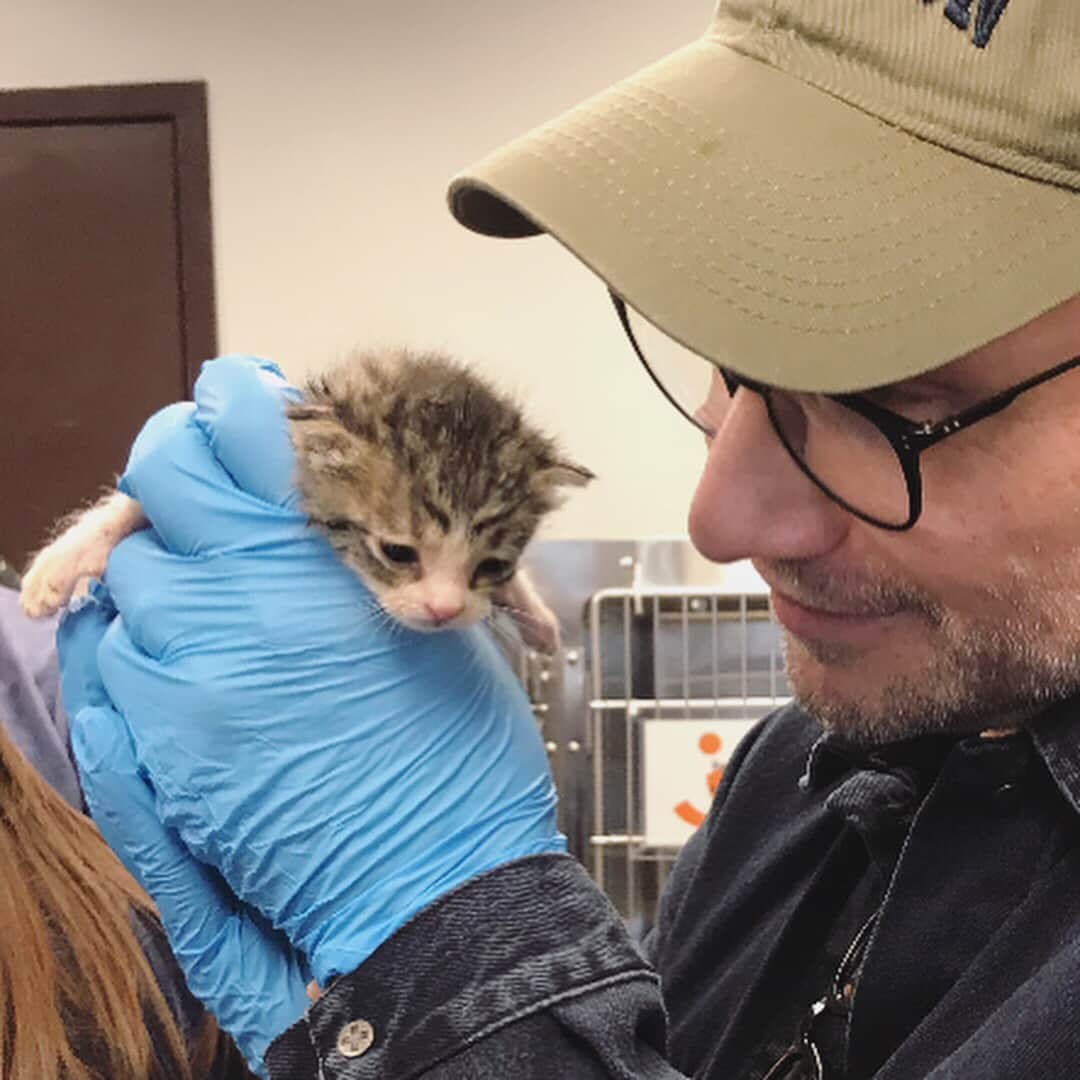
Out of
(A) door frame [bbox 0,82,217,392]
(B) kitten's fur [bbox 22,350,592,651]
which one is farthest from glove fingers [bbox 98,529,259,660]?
(A) door frame [bbox 0,82,217,392]

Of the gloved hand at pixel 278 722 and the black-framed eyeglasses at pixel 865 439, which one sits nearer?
the black-framed eyeglasses at pixel 865 439

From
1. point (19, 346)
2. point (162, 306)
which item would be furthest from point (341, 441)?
point (19, 346)

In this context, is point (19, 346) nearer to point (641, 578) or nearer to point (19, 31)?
point (19, 31)

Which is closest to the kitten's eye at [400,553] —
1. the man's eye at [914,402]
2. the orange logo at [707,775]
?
the man's eye at [914,402]

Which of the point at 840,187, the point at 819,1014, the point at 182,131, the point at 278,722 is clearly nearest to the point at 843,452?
the point at 840,187

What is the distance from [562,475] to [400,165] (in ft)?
3.80

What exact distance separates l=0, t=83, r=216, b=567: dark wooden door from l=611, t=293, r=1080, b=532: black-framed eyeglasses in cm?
168

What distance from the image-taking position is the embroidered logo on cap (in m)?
0.50

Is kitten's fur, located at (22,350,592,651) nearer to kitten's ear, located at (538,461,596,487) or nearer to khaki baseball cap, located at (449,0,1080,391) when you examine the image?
kitten's ear, located at (538,461,596,487)

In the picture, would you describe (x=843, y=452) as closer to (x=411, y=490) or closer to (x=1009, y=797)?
(x=1009, y=797)

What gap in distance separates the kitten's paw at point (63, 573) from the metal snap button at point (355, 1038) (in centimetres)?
50

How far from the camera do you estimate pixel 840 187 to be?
1.75 ft

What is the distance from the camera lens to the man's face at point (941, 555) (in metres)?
0.52

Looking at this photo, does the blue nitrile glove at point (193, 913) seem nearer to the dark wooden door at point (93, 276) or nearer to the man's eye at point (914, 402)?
the man's eye at point (914, 402)
